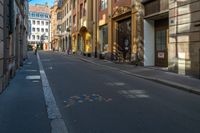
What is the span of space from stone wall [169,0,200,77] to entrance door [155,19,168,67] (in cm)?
273

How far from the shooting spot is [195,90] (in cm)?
1212

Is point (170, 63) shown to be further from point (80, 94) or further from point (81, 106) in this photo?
point (81, 106)

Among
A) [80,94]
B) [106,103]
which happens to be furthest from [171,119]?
[80,94]

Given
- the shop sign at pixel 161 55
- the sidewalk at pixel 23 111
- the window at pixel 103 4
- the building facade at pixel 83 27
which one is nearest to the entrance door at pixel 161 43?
the shop sign at pixel 161 55

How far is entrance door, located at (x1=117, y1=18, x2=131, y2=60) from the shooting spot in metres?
27.9

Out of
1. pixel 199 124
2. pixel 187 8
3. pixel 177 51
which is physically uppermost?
pixel 187 8

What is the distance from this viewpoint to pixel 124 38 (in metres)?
29.1

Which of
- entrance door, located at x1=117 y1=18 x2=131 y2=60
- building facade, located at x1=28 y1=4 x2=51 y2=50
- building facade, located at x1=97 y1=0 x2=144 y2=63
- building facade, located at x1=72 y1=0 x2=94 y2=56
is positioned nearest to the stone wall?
building facade, located at x1=97 y1=0 x2=144 y2=63

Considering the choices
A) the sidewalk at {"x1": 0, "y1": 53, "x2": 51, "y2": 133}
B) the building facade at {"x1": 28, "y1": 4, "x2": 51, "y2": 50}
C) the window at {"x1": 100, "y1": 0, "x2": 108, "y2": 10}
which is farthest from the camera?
the building facade at {"x1": 28, "y1": 4, "x2": 51, "y2": 50}

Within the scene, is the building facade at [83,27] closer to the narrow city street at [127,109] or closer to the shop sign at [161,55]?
the shop sign at [161,55]

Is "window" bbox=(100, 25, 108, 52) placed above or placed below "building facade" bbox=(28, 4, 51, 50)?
below

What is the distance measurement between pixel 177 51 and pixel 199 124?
11389mm

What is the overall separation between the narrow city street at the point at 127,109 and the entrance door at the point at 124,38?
47.7 ft

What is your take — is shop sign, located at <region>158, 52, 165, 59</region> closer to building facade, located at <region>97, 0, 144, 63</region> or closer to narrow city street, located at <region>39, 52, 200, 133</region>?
building facade, located at <region>97, 0, 144, 63</region>
